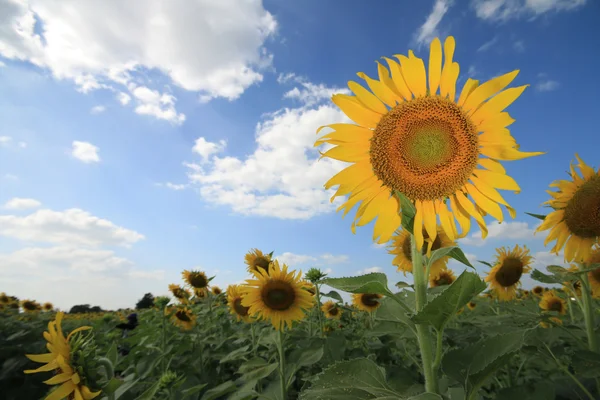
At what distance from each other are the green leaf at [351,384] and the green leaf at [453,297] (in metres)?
0.38

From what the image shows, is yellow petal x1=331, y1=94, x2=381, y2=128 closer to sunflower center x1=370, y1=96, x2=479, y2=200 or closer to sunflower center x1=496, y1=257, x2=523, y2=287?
sunflower center x1=370, y1=96, x2=479, y2=200

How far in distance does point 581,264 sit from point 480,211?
7.88ft

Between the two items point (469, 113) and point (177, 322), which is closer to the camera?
point (469, 113)

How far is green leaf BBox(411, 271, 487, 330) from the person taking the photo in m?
1.44

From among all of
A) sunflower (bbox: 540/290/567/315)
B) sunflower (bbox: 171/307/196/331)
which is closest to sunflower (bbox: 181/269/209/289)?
sunflower (bbox: 171/307/196/331)

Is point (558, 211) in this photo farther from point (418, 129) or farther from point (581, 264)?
point (418, 129)

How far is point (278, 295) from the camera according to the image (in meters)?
4.71

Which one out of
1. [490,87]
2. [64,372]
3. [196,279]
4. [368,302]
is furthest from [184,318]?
[490,87]

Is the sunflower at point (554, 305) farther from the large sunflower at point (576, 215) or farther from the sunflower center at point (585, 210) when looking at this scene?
the sunflower center at point (585, 210)

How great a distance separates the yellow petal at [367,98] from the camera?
6.75 ft

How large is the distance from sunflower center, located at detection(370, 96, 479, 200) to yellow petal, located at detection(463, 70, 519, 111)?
0.12 m

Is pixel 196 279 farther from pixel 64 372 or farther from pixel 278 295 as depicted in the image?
pixel 64 372

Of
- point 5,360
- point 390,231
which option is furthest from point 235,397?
point 5,360

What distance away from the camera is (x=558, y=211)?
3760 millimetres
